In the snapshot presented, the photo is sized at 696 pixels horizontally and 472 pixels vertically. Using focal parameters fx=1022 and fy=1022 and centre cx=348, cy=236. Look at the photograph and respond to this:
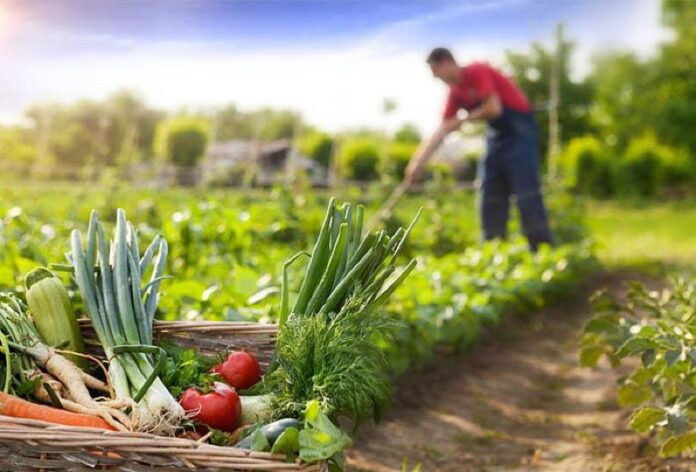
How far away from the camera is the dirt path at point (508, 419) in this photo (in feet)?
12.6

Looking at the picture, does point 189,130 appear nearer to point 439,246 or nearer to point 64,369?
point 439,246

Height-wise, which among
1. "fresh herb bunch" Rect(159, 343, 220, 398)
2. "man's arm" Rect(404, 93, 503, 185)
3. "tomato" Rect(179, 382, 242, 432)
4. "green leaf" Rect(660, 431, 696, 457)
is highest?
"man's arm" Rect(404, 93, 503, 185)

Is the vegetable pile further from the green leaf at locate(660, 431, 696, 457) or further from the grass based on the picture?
the grass

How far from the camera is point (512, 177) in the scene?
827 centimetres

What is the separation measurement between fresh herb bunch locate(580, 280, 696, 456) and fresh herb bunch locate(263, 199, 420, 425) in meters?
0.93

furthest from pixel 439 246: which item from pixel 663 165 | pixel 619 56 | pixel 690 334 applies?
pixel 619 56

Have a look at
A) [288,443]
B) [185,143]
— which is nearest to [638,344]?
[288,443]

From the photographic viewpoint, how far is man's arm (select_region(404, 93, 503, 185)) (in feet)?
24.7

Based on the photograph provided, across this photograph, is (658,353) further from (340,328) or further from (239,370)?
(239,370)

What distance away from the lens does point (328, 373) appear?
89.4 inches

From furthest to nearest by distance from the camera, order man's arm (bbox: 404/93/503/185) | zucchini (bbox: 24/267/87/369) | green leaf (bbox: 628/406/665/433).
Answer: man's arm (bbox: 404/93/503/185) < green leaf (bbox: 628/406/665/433) < zucchini (bbox: 24/267/87/369)

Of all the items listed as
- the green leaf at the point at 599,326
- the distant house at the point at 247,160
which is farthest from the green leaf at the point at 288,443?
the distant house at the point at 247,160

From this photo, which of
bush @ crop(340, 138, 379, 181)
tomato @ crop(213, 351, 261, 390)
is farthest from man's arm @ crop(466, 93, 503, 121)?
bush @ crop(340, 138, 379, 181)

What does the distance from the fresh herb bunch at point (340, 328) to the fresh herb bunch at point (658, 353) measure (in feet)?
3.04
